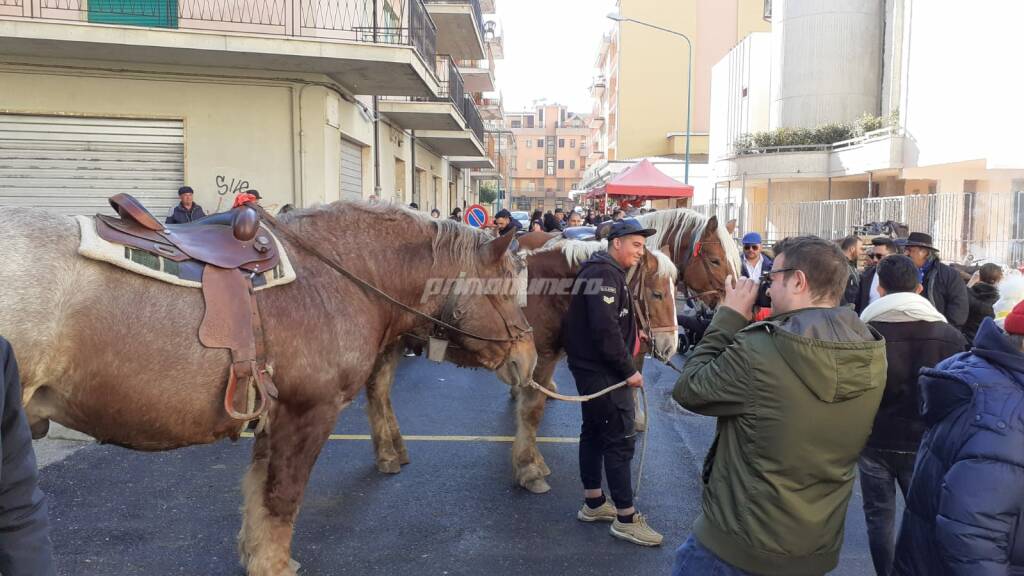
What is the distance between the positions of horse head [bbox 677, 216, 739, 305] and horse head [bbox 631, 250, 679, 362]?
5.34 feet

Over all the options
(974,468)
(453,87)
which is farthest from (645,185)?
(974,468)

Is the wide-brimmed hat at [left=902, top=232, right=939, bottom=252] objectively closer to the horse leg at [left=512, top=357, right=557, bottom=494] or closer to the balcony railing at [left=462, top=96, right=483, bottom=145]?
the horse leg at [left=512, top=357, right=557, bottom=494]

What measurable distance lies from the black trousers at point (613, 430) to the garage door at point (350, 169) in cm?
896

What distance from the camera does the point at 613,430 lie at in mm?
4391

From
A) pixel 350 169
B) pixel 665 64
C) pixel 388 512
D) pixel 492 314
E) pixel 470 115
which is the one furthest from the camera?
pixel 665 64

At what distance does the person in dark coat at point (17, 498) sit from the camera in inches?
73.9

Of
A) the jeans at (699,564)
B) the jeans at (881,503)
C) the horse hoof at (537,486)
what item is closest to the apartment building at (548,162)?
the horse hoof at (537,486)

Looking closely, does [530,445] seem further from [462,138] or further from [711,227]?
[462,138]

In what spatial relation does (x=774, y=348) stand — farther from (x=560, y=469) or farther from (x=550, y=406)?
(x=550, y=406)

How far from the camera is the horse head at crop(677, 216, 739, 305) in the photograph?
6.89 metres

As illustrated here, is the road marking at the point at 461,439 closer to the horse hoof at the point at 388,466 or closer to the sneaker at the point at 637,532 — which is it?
the horse hoof at the point at 388,466

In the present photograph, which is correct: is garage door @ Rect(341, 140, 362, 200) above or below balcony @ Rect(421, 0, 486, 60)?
below

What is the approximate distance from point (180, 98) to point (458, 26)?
37.1 ft

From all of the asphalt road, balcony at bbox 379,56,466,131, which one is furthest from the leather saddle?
balcony at bbox 379,56,466,131
